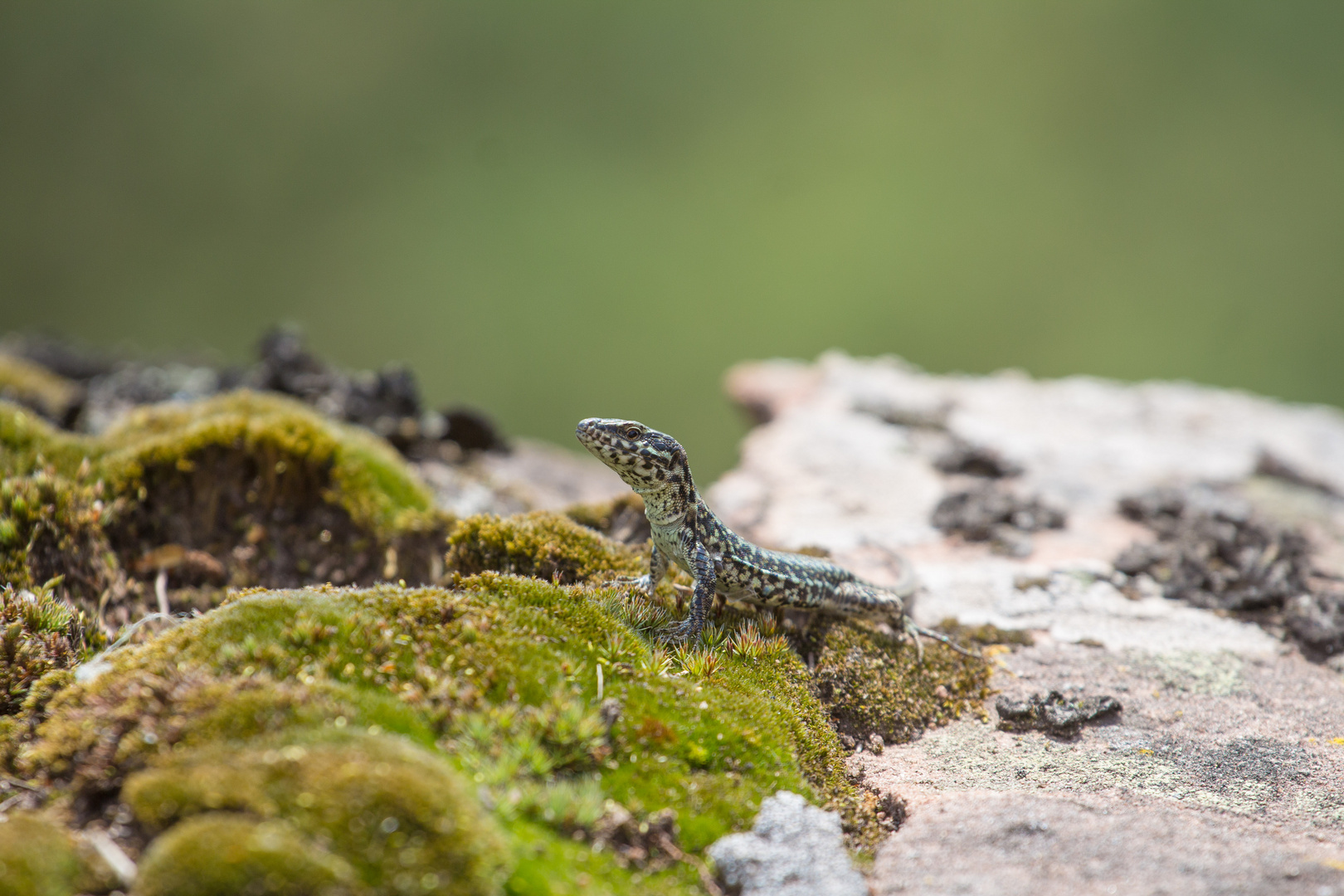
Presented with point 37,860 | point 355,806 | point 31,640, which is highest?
point 31,640

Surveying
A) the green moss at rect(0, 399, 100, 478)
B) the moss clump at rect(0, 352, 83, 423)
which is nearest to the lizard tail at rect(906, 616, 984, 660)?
the green moss at rect(0, 399, 100, 478)

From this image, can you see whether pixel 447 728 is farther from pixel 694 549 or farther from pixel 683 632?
pixel 694 549

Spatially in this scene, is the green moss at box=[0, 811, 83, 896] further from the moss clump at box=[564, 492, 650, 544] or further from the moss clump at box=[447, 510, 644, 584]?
the moss clump at box=[564, 492, 650, 544]

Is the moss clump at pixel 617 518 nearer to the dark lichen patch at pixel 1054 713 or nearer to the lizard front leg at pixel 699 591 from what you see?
the lizard front leg at pixel 699 591

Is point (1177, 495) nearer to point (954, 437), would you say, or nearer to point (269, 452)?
point (954, 437)

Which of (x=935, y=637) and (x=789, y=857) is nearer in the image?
(x=789, y=857)

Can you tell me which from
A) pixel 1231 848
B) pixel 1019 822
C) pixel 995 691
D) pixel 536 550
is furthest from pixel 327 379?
pixel 1231 848

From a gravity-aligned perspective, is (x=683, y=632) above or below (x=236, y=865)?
above

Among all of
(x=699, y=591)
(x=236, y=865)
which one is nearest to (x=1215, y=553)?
(x=699, y=591)
